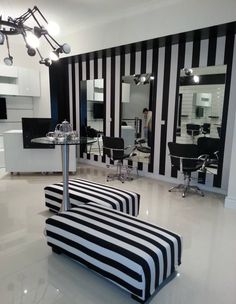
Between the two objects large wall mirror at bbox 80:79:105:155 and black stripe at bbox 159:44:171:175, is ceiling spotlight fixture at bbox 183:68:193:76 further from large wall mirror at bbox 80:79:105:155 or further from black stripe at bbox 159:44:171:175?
large wall mirror at bbox 80:79:105:155

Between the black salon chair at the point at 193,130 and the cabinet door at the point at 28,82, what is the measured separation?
4285mm

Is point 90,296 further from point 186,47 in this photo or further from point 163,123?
point 186,47

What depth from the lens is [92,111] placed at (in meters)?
6.30

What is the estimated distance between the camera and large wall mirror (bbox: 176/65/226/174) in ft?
13.7

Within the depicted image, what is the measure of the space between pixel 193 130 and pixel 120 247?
10.9 ft

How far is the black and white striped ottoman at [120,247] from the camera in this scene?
5.67ft

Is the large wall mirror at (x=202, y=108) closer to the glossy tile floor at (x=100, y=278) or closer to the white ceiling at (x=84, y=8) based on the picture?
the glossy tile floor at (x=100, y=278)

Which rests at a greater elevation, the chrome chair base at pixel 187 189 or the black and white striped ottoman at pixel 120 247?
the black and white striped ottoman at pixel 120 247

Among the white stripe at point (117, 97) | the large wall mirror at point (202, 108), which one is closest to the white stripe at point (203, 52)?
the large wall mirror at point (202, 108)

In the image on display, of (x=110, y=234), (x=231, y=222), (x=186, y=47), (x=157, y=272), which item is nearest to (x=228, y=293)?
(x=157, y=272)

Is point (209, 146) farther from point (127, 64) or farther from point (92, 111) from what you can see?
point (92, 111)

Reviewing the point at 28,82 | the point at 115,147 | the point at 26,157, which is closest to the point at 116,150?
the point at 115,147

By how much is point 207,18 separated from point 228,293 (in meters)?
3.47

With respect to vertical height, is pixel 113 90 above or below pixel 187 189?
above
